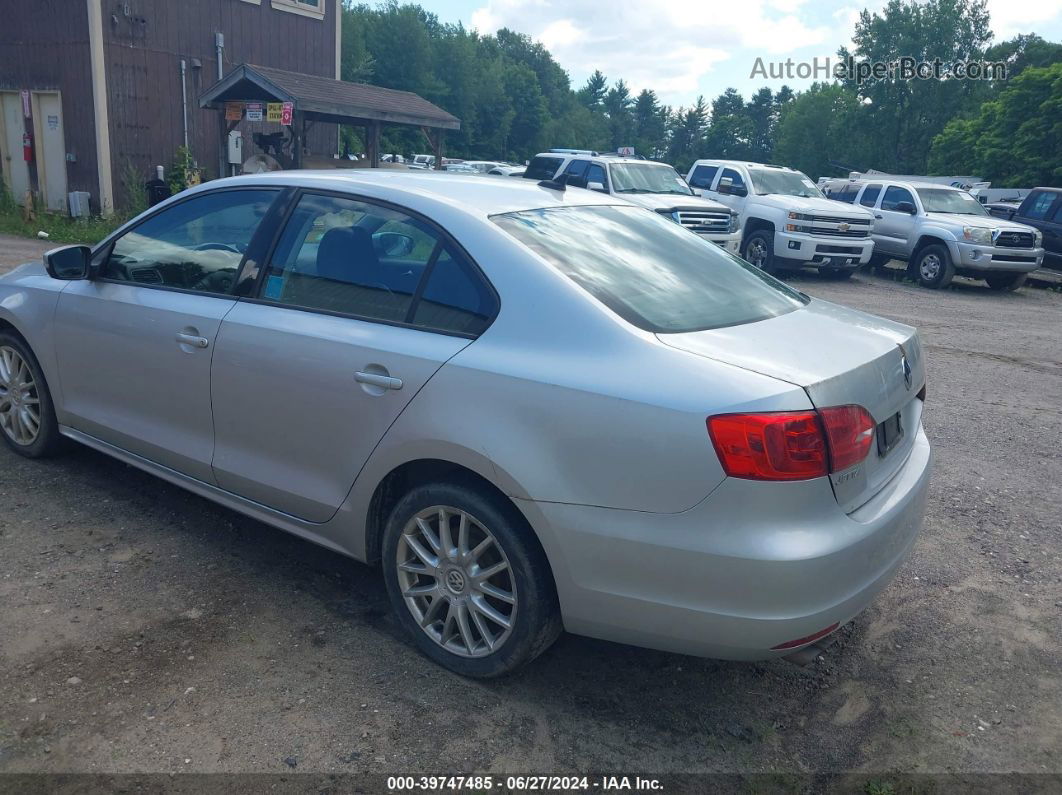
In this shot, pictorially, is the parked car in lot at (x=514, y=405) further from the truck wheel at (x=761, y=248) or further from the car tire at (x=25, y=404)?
the truck wheel at (x=761, y=248)

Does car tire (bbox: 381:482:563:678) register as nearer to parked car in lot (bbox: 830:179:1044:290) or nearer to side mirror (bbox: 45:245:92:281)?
side mirror (bbox: 45:245:92:281)

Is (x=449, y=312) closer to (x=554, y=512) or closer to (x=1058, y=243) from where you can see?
(x=554, y=512)

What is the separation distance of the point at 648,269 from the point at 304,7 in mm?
20053

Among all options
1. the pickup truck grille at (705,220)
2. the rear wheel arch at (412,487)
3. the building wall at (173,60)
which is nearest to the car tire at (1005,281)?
the pickup truck grille at (705,220)

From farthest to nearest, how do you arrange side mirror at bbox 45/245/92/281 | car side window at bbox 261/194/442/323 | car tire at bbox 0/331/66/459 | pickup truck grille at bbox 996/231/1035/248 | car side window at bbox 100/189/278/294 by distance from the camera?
pickup truck grille at bbox 996/231/1035/248 → car tire at bbox 0/331/66/459 → side mirror at bbox 45/245/92/281 → car side window at bbox 100/189/278/294 → car side window at bbox 261/194/442/323

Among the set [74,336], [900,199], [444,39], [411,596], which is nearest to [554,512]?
[411,596]

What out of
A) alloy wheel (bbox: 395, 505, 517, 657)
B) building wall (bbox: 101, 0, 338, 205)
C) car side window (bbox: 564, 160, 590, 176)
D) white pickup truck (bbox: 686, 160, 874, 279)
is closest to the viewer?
alloy wheel (bbox: 395, 505, 517, 657)

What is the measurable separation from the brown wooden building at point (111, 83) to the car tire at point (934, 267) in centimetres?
1417

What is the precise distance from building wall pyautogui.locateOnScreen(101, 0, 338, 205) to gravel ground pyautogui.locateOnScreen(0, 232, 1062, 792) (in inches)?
603

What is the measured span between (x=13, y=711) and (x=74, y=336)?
2.07 meters

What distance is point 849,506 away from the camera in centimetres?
276

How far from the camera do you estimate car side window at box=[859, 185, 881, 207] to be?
18359mm

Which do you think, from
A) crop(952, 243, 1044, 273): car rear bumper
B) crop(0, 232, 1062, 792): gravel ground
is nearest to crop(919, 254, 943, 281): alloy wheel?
crop(952, 243, 1044, 273): car rear bumper

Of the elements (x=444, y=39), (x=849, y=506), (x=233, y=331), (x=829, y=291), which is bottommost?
(x=829, y=291)
